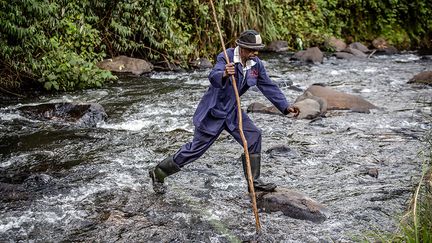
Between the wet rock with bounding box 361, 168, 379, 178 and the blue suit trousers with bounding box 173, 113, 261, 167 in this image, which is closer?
the blue suit trousers with bounding box 173, 113, 261, 167

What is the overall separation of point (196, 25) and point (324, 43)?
5.71 metres

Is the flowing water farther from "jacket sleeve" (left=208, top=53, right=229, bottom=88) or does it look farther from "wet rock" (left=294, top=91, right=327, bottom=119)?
"jacket sleeve" (left=208, top=53, right=229, bottom=88)

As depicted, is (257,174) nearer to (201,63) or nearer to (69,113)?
(69,113)

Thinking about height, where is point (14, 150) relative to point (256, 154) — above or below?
below

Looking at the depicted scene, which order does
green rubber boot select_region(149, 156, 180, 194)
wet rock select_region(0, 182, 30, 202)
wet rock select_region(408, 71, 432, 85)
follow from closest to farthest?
wet rock select_region(0, 182, 30, 202), green rubber boot select_region(149, 156, 180, 194), wet rock select_region(408, 71, 432, 85)

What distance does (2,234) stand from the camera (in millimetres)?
4113

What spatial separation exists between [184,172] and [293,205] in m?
1.63


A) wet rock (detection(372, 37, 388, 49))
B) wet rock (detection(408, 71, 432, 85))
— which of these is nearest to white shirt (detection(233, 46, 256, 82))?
wet rock (detection(408, 71, 432, 85))

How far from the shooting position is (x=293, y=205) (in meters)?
4.65

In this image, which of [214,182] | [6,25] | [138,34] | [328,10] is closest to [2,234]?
[214,182]

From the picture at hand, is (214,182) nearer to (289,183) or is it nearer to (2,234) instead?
(289,183)

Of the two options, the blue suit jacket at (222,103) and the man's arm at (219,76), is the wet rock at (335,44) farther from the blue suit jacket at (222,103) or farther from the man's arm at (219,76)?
the man's arm at (219,76)

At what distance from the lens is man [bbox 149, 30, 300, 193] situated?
454cm

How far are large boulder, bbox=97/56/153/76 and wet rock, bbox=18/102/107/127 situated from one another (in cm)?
335
